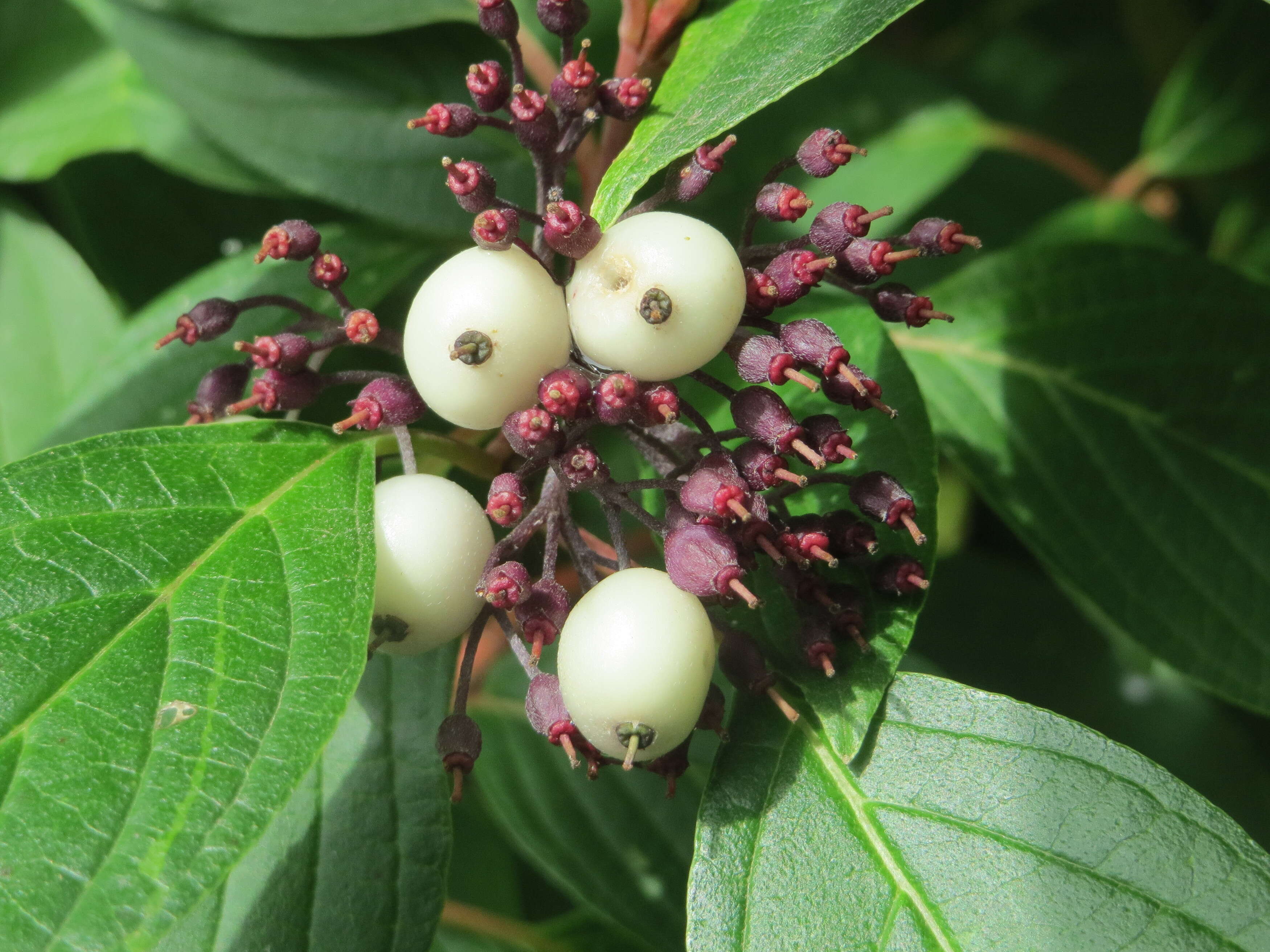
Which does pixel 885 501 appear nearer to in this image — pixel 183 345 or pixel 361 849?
pixel 361 849

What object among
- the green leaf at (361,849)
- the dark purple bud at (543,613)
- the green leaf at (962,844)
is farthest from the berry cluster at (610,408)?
the green leaf at (361,849)

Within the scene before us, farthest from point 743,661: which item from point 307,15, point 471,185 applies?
point 307,15

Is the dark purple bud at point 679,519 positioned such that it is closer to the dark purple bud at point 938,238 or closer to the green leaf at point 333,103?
the dark purple bud at point 938,238

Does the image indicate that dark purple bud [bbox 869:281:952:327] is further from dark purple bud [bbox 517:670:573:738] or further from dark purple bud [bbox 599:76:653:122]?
dark purple bud [bbox 517:670:573:738]

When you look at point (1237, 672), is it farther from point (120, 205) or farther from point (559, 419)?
point (120, 205)

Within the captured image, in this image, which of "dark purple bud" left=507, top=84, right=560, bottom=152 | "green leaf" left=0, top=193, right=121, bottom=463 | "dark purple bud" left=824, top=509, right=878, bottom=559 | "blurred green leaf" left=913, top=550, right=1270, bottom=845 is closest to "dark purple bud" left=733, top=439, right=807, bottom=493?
"dark purple bud" left=824, top=509, right=878, bottom=559

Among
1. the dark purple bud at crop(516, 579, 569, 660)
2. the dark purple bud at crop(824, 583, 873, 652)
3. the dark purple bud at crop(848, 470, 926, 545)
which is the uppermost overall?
the dark purple bud at crop(848, 470, 926, 545)
